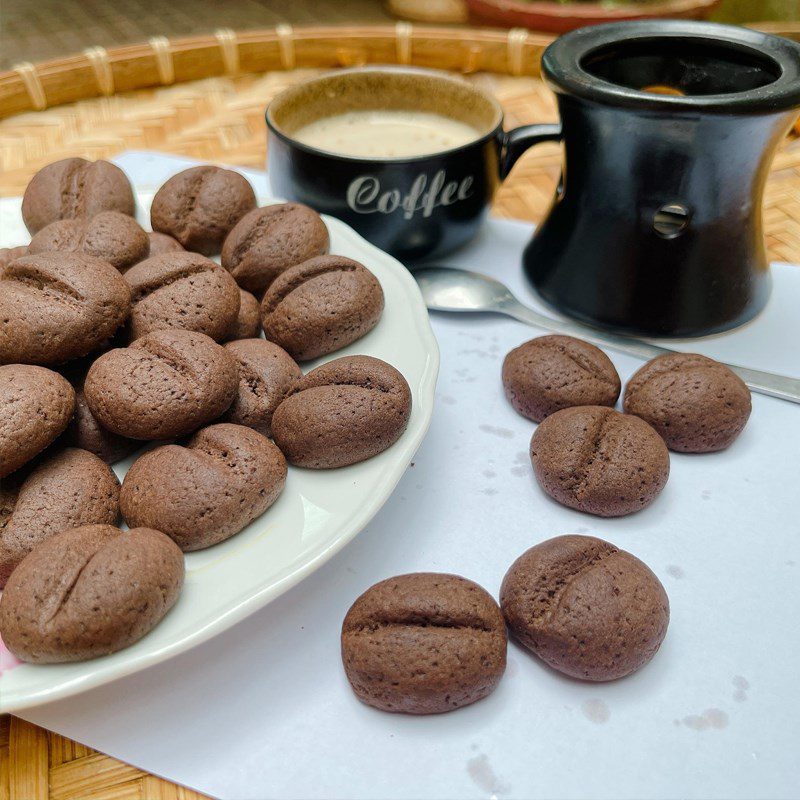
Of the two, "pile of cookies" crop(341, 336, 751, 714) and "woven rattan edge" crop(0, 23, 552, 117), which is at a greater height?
"woven rattan edge" crop(0, 23, 552, 117)

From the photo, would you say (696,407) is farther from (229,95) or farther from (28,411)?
(229,95)

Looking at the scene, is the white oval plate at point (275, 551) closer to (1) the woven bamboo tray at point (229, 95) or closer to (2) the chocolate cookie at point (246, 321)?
(2) the chocolate cookie at point (246, 321)

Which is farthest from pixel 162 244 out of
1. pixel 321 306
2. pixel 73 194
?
pixel 321 306

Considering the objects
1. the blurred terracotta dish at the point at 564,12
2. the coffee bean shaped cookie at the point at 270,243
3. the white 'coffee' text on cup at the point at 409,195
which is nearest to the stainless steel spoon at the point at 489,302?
the white 'coffee' text on cup at the point at 409,195

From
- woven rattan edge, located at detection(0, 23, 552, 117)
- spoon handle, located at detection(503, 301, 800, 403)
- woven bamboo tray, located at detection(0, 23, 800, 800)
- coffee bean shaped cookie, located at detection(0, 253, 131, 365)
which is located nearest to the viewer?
coffee bean shaped cookie, located at detection(0, 253, 131, 365)

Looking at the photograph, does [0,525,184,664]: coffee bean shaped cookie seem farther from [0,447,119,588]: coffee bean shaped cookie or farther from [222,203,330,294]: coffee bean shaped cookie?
[222,203,330,294]: coffee bean shaped cookie

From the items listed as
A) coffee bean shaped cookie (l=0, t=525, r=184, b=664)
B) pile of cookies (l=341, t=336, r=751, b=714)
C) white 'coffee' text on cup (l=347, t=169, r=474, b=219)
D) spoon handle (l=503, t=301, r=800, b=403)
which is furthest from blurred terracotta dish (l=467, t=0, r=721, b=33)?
coffee bean shaped cookie (l=0, t=525, r=184, b=664)
